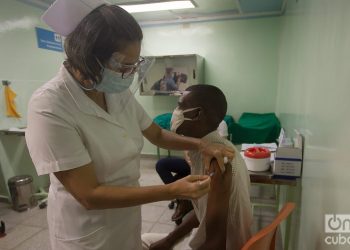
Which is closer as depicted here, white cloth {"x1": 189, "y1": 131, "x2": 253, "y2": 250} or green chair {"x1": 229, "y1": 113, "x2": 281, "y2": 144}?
white cloth {"x1": 189, "y1": 131, "x2": 253, "y2": 250}

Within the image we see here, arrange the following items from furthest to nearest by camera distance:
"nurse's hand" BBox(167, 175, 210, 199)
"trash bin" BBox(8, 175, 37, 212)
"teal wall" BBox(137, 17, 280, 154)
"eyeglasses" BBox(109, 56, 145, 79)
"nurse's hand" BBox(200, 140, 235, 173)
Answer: "teal wall" BBox(137, 17, 280, 154), "trash bin" BBox(8, 175, 37, 212), "nurse's hand" BBox(200, 140, 235, 173), "eyeglasses" BBox(109, 56, 145, 79), "nurse's hand" BBox(167, 175, 210, 199)

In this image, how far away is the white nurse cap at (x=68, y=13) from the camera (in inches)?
29.3

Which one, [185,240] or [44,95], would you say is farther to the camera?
[185,240]

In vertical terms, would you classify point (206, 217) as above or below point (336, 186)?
below

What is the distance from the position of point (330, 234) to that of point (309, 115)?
66cm

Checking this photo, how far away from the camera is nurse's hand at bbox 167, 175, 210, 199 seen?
672 mm

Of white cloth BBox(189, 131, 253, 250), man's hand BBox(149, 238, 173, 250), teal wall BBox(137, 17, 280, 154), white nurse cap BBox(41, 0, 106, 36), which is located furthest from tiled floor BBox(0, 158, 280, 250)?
white nurse cap BBox(41, 0, 106, 36)

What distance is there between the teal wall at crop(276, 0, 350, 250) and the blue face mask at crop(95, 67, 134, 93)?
0.73 meters

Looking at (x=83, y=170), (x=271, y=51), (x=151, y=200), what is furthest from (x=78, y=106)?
(x=271, y=51)

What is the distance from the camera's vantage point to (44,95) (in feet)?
2.43

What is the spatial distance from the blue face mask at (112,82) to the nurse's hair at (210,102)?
327mm

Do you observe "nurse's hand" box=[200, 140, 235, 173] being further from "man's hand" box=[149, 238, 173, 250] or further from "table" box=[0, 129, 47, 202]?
"table" box=[0, 129, 47, 202]

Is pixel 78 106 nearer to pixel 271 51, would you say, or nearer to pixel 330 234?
A: pixel 330 234

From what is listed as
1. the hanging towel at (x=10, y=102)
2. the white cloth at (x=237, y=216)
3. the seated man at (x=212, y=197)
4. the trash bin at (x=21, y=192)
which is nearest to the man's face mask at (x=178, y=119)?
the seated man at (x=212, y=197)
